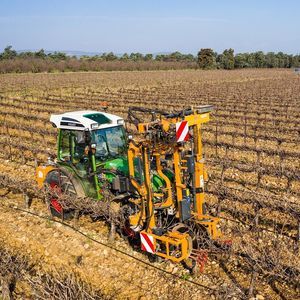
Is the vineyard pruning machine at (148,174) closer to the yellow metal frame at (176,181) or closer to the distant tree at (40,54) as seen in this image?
the yellow metal frame at (176,181)

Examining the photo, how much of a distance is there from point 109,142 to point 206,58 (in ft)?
292

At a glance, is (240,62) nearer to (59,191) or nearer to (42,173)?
(42,173)

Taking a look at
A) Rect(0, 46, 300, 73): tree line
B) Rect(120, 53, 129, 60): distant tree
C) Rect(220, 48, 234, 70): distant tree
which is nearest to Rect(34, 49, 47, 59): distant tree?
Rect(0, 46, 300, 73): tree line

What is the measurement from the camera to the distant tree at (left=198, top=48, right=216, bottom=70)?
93.4m

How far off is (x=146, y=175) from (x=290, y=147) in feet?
36.4

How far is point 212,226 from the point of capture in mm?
6887

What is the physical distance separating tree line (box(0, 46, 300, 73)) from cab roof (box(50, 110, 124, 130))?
6611cm

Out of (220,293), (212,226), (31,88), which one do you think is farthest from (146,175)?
(31,88)

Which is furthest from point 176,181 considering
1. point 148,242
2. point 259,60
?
point 259,60

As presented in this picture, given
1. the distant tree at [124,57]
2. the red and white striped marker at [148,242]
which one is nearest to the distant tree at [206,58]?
the distant tree at [124,57]

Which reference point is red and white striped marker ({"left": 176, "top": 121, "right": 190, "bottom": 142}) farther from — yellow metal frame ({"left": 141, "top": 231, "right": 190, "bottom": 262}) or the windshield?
the windshield

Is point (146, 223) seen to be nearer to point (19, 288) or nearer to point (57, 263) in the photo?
point (57, 263)

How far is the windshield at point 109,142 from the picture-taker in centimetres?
842

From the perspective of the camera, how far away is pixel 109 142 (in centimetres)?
863
